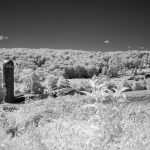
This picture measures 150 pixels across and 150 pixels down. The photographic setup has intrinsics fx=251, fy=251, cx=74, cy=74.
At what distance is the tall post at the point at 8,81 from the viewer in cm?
731

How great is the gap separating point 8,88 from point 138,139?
5.42 meters

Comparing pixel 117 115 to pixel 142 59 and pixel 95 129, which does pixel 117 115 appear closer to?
pixel 95 129

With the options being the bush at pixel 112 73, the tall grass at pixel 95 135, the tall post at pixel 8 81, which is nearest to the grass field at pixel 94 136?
the tall grass at pixel 95 135

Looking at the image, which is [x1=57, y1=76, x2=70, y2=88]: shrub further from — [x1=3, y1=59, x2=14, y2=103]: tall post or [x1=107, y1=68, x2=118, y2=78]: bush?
[x1=3, y1=59, x2=14, y2=103]: tall post

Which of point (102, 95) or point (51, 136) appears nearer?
point (102, 95)

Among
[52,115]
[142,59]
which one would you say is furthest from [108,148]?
[142,59]

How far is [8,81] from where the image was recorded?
25.1 ft

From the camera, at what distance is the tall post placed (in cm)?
731

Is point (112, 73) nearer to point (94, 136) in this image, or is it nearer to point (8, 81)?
point (8, 81)

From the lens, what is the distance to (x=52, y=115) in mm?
5039

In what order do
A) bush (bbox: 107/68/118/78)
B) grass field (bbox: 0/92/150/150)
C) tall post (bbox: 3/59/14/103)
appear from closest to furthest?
1. grass field (bbox: 0/92/150/150)
2. tall post (bbox: 3/59/14/103)
3. bush (bbox: 107/68/118/78)

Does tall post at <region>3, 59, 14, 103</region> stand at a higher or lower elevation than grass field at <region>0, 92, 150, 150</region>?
higher

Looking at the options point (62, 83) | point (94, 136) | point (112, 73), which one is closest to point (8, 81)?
point (94, 136)

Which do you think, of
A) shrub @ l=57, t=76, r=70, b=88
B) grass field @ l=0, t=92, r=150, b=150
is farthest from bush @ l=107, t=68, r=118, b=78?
grass field @ l=0, t=92, r=150, b=150
